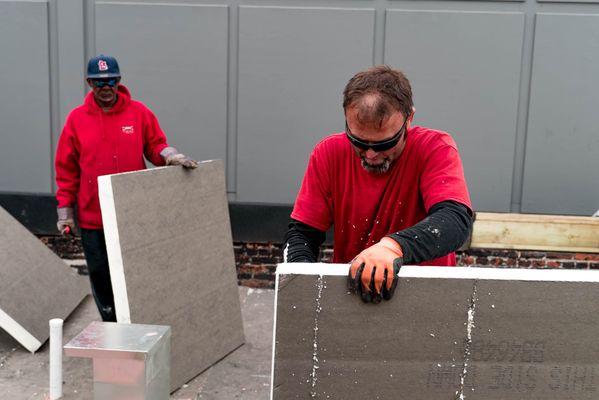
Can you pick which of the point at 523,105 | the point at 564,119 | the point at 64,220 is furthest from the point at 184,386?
the point at 564,119

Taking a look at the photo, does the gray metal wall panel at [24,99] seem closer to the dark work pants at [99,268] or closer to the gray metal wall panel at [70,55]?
the gray metal wall panel at [70,55]

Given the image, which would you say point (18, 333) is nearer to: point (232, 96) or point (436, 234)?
point (232, 96)

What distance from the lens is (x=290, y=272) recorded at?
188 cm

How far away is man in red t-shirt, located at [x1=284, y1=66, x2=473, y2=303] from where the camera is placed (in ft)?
6.14

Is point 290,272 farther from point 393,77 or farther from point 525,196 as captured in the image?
point 525,196

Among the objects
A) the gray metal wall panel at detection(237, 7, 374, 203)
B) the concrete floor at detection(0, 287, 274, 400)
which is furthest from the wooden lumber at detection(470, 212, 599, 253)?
the concrete floor at detection(0, 287, 274, 400)

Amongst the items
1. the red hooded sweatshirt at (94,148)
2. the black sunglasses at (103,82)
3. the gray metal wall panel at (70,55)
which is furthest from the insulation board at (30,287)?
the gray metal wall panel at (70,55)

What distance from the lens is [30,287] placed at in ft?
15.1

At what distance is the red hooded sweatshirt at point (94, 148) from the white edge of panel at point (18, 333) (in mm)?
750

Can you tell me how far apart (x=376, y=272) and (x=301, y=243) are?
71 centimetres

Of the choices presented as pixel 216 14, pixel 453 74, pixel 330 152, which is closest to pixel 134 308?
pixel 330 152

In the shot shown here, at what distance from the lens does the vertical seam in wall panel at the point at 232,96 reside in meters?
5.62

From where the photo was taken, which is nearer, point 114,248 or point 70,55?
point 114,248

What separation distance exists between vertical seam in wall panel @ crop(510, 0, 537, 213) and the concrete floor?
251 cm
